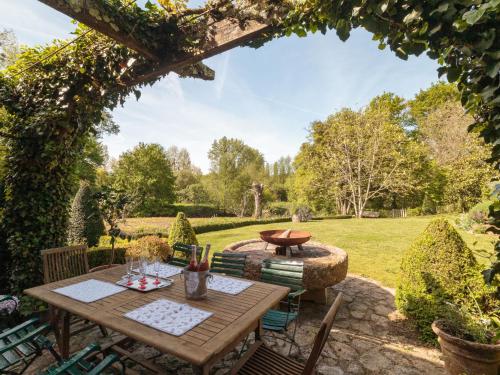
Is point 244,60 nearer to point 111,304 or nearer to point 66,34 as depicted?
point 66,34

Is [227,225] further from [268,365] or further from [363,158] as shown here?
[268,365]

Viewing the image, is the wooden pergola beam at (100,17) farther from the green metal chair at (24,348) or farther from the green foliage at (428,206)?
the green foliage at (428,206)

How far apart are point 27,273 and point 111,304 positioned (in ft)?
8.97

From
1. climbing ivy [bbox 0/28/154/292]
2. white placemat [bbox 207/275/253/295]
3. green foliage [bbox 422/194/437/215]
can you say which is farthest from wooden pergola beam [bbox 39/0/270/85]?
green foliage [bbox 422/194/437/215]

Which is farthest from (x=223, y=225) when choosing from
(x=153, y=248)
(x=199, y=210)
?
(x=199, y=210)

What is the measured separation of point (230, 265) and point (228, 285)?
95 centimetres

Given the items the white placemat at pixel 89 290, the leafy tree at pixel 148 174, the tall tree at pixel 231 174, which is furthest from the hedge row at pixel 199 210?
the white placemat at pixel 89 290

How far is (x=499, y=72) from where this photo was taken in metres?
1.47

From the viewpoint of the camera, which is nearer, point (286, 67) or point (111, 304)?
point (111, 304)

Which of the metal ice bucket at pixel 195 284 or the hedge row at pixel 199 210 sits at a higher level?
the metal ice bucket at pixel 195 284

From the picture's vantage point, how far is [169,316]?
209 cm

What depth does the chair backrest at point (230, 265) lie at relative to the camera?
146 inches

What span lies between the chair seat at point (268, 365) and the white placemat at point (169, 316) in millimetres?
594

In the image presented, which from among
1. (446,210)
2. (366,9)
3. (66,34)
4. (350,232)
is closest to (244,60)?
(66,34)
